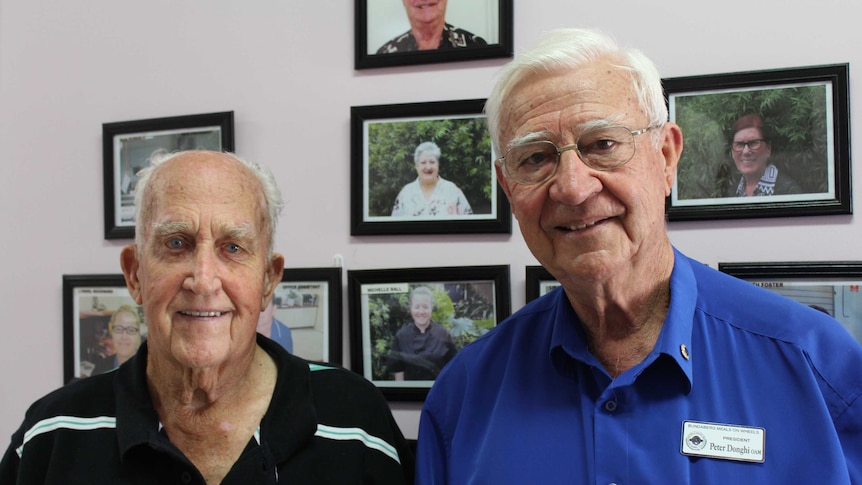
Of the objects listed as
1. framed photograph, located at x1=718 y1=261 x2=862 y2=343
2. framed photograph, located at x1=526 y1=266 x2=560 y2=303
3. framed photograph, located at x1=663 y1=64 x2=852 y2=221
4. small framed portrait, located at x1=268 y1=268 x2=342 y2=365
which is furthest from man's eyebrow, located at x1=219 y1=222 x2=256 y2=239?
framed photograph, located at x1=718 y1=261 x2=862 y2=343

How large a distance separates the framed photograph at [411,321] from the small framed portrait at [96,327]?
0.76m

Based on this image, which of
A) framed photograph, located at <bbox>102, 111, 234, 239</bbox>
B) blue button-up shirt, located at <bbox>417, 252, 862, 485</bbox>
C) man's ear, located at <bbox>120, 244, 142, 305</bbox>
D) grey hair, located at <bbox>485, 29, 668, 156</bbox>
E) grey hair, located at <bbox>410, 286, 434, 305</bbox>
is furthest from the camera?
framed photograph, located at <bbox>102, 111, 234, 239</bbox>

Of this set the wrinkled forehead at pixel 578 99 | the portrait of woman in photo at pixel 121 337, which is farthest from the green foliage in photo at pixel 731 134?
the portrait of woman in photo at pixel 121 337

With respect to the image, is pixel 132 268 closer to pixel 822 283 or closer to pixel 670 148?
pixel 670 148

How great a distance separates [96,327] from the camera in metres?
2.08

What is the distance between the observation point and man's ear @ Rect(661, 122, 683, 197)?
3.93 ft

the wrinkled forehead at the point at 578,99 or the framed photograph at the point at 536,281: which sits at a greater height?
the wrinkled forehead at the point at 578,99

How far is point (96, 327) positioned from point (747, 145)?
6.57ft

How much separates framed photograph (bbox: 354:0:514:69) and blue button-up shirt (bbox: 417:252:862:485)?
0.83 meters

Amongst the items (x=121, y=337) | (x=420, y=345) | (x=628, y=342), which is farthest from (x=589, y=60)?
(x=121, y=337)

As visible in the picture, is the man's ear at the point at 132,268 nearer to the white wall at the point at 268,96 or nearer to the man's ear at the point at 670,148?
the white wall at the point at 268,96

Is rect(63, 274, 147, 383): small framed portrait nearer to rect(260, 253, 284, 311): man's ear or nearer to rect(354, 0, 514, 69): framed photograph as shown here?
rect(260, 253, 284, 311): man's ear

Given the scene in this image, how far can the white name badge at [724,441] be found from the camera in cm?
102

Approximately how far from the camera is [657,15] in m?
1.67
